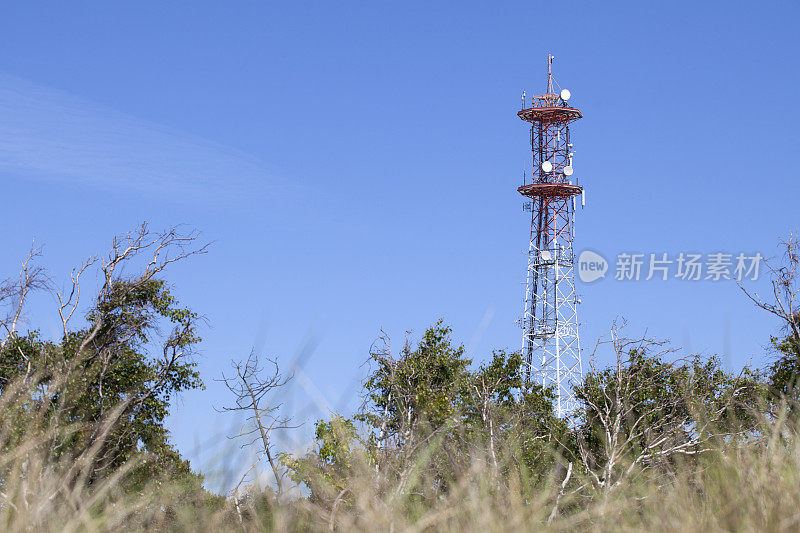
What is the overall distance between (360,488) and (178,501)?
248 centimetres

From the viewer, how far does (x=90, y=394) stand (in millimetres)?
21344

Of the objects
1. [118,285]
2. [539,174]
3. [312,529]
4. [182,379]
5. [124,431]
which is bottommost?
[312,529]

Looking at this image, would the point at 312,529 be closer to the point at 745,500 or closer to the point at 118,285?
the point at 745,500

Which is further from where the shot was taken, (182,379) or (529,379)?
(529,379)

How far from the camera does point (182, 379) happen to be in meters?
22.1

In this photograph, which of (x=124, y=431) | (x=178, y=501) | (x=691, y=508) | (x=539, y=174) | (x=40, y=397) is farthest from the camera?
(x=539, y=174)

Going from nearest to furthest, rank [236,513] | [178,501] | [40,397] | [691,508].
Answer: [691,508] → [236,513] → [178,501] → [40,397]

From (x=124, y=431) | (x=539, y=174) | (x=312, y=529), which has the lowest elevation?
(x=312, y=529)

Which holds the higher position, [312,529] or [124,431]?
[124,431]

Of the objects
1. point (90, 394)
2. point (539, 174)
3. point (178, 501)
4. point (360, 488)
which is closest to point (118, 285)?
point (90, 394)

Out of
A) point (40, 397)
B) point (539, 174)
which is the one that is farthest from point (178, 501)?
point (539, 174)

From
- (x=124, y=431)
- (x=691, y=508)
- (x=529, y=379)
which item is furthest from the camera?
(x=529, y=379)

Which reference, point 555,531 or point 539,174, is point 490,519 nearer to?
point 555,531

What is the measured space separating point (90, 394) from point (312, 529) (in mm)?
17542
